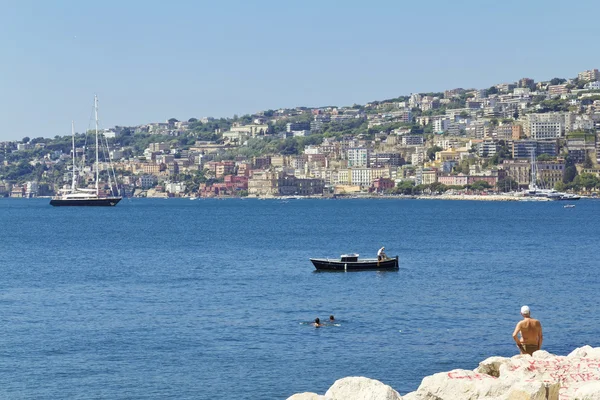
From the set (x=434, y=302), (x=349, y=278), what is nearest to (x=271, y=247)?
(x=349, y=278)

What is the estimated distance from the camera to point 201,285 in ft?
126

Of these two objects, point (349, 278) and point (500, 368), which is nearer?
point (500, 368)

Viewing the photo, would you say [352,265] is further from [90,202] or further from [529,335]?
[90,202]

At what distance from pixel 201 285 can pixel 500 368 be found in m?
22.9

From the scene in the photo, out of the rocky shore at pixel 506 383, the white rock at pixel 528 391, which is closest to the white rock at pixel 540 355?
the rocky shore at pixel 506 383

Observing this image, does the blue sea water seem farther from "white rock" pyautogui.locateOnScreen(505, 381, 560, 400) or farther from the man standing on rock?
"white rock" pyautogui.locateOnScreen(505, 381, 560, 400)

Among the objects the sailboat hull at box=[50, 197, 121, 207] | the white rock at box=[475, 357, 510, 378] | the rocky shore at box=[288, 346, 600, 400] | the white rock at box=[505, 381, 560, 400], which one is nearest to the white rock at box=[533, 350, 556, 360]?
the rocky shore at box=[288, 346, 600, 400]

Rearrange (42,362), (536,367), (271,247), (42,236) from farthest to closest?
(42,236) → (271,247) → (42,362) → (536,367)

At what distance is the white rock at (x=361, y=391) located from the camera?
14211 millimetres

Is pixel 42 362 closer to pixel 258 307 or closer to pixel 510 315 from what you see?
pixel 258 307

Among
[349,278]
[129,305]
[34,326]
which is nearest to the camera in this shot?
[34,326]

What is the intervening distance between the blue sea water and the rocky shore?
16.1 ft

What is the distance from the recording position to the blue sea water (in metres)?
22.5

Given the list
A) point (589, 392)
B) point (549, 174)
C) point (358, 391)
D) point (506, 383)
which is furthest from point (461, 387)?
point (549, 174)
